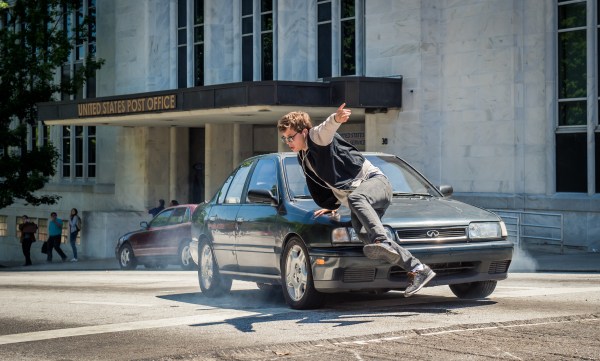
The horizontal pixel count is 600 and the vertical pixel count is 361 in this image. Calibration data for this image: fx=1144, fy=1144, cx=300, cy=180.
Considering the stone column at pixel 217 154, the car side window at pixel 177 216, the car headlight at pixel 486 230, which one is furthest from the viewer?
the stone column at pixel 217 154

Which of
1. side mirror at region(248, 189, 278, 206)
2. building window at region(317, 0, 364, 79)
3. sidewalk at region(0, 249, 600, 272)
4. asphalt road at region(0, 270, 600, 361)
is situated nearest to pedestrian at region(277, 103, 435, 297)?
asphalt road at region(0, 270, 600, 361)

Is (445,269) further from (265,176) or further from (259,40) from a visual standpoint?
(259,40)

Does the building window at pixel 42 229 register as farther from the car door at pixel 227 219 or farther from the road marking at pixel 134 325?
the road marking at pixel 134 325

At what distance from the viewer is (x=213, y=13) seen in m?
35.6

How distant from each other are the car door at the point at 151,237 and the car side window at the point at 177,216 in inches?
6.9

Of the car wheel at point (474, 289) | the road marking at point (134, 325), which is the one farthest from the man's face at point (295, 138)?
the car wheel at point (474, 289)

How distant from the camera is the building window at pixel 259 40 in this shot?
33781mm

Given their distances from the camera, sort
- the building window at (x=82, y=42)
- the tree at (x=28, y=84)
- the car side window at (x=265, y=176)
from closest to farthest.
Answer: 1. the car side window at (x=265, y=176)
2. the tree at (x=28, y=84)
3. the building window at (x=82, y=42)

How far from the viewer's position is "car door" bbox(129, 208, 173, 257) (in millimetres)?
27016

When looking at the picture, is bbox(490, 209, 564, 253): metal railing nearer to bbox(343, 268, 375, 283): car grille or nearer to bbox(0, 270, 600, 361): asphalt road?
bbox(0, 270, 600, 361): asphalt road

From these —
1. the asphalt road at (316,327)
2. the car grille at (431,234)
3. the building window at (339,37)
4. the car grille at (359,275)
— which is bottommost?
the asphalt road at (316,327)

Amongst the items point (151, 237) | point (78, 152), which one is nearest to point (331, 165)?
point (151, 237)

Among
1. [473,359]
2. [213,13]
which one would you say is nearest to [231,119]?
[213,13]

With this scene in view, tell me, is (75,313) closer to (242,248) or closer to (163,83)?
(242,248)
